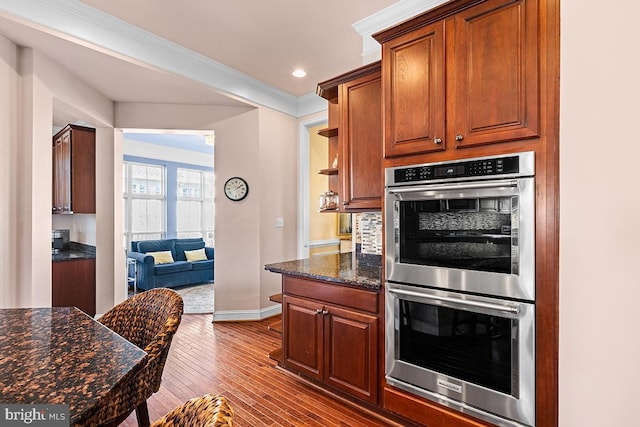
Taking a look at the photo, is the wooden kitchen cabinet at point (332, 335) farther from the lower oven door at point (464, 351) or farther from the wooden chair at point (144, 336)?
the wooden chair at point (144, 336)

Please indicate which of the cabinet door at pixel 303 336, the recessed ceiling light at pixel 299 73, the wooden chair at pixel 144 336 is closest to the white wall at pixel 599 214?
the cabinet door at pixel 303 336

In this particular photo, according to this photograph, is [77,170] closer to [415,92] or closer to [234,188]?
[234,188]

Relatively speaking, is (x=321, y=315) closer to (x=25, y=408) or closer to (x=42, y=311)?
(x=42, y=311)

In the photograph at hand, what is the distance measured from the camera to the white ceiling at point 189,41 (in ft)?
8.11

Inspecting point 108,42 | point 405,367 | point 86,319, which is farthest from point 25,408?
point 108,42

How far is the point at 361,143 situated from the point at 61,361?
206cm

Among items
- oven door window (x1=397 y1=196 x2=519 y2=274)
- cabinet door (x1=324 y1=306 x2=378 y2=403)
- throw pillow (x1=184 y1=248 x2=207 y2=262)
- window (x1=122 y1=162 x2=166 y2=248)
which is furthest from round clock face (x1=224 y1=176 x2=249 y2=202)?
window (x1=122 y1=162 x2=166 y2=248)

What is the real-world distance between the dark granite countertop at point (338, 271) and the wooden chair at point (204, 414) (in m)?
1.39

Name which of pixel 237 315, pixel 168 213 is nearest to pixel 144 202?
pixel 168 213

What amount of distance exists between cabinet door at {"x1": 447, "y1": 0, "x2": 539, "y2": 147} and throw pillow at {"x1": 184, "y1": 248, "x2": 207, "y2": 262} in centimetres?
591

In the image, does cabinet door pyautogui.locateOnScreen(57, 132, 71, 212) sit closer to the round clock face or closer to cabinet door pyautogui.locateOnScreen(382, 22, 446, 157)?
the round clock face

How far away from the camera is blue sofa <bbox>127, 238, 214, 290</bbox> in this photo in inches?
229

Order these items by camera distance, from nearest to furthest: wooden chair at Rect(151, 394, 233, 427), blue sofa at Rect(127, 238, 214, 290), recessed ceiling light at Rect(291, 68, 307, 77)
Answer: wooden chair at Rect(151, 394, 233, 427)
recessed ceiling light at Rect(291, 68, 307, 77)
blue sofa at Rect(127, 238, 214, 290)

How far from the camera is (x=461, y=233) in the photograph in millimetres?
1729
